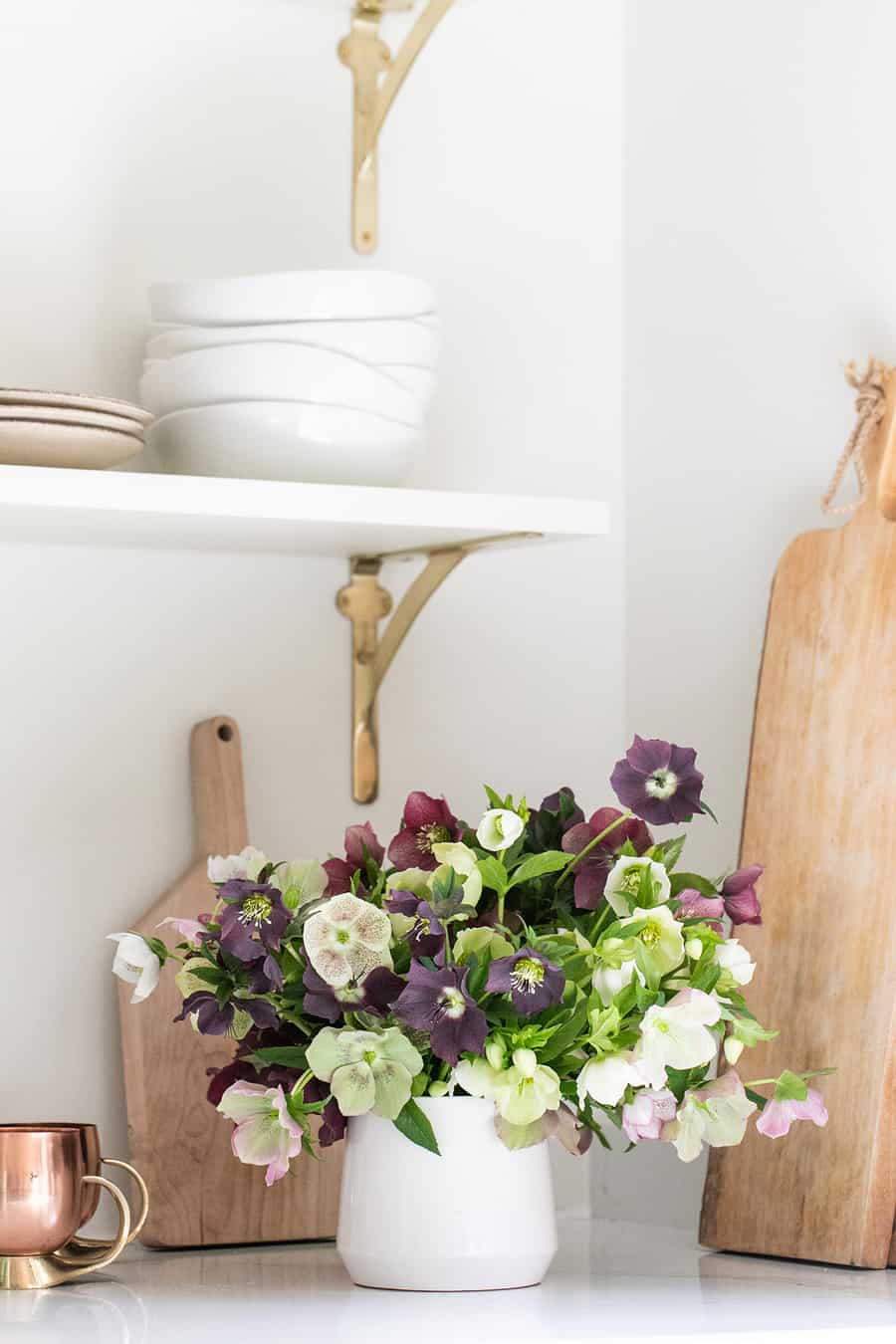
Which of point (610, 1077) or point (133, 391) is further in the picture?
point (133, 391)

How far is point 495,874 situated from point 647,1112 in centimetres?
17

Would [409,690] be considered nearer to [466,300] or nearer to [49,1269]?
[466,300]

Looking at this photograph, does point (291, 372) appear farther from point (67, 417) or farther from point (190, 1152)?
point (190, 1152)

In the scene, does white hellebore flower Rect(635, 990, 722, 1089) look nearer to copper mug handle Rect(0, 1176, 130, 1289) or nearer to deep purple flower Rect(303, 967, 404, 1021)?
deep purple flower Rect(303, 967, 404, 1021)

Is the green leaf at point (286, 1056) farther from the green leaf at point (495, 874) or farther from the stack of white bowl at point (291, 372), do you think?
A: the stack of white bowl at point (291, 372)

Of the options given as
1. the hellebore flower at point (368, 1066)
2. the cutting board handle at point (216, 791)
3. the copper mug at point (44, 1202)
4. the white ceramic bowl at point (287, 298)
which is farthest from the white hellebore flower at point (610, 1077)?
the white ceramic bowl at point (287, 298)

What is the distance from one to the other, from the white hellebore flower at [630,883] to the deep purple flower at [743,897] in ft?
0.21

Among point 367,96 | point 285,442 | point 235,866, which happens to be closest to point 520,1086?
point 235,866

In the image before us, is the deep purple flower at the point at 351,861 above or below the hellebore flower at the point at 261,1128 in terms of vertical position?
above

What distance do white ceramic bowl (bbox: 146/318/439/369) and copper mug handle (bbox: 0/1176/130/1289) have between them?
22.5 inches

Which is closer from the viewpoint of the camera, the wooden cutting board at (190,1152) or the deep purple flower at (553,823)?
the deep purple flower at (553,823)

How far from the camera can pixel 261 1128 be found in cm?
117

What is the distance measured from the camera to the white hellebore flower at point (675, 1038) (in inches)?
43.6

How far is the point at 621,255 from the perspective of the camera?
167 centimetres
